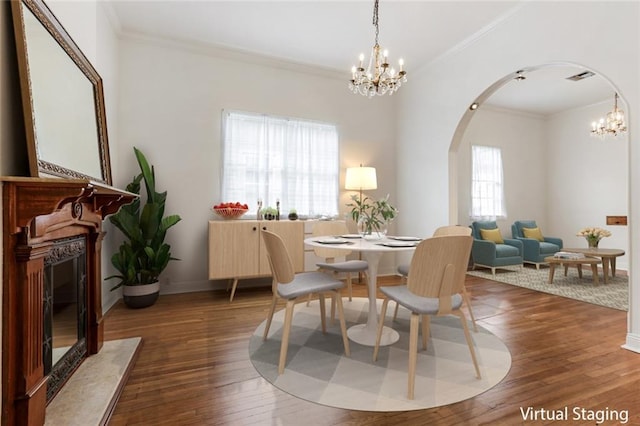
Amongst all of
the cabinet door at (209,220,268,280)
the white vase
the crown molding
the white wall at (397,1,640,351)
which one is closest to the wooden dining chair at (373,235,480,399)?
the white vase

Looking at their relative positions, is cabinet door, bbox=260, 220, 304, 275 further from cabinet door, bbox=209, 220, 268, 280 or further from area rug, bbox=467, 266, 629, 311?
area rug, bbox=467, 266, 629, 311

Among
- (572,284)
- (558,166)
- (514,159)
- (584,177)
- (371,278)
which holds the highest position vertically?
(514,159)

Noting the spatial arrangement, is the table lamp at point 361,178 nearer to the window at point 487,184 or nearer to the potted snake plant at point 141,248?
the potted snake plant at point 141,248

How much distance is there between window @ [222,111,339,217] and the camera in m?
4.09

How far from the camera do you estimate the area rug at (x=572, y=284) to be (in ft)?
11.7

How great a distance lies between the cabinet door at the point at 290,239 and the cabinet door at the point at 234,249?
82 millimetres

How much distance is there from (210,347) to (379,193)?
3.49m

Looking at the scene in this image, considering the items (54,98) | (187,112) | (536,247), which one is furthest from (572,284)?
(54,98)

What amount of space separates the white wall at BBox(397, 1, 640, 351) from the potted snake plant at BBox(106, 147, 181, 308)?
3325mm

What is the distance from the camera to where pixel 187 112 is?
3.89 metres

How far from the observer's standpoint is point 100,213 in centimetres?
222

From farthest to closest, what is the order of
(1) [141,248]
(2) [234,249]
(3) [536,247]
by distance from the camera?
(3) [536,247] → (2) [234,249] → (1) [141,248]

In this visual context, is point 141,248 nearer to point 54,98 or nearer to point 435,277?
point 54,98

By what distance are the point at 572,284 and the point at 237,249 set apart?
4596 mm
